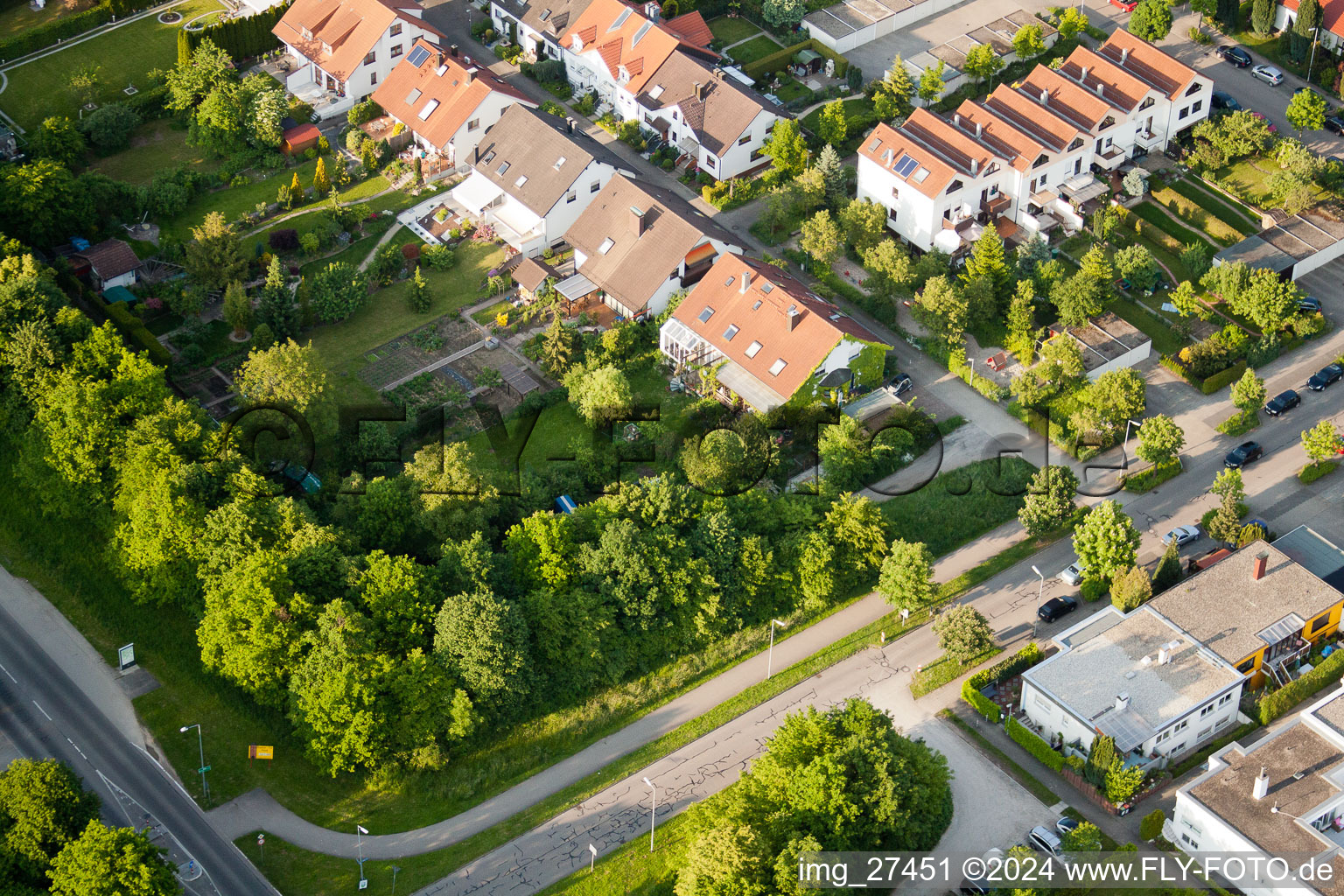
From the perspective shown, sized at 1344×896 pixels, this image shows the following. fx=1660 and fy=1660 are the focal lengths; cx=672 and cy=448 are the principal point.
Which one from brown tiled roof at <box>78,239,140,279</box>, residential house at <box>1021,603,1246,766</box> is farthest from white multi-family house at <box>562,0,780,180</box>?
residential house at <box>1021,603,1246,766</box>

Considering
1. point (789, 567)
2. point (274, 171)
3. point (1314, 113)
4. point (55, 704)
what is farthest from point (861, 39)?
point (55, 704)

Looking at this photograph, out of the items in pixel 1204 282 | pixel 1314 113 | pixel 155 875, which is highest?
pixel 1314 113

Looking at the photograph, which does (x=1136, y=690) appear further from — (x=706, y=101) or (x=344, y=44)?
(x=344, y=44)

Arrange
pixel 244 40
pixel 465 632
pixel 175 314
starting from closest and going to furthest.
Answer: pixel 465 632
pixel 175 314
pixel 244 40

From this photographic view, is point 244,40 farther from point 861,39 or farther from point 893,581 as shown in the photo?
point 893,581

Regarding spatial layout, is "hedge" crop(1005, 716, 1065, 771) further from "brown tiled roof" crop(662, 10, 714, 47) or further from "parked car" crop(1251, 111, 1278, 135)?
"brown tiled roof" crop(662, 10, 714, 47)

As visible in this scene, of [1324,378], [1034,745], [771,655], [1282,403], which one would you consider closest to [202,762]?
[771,655]
